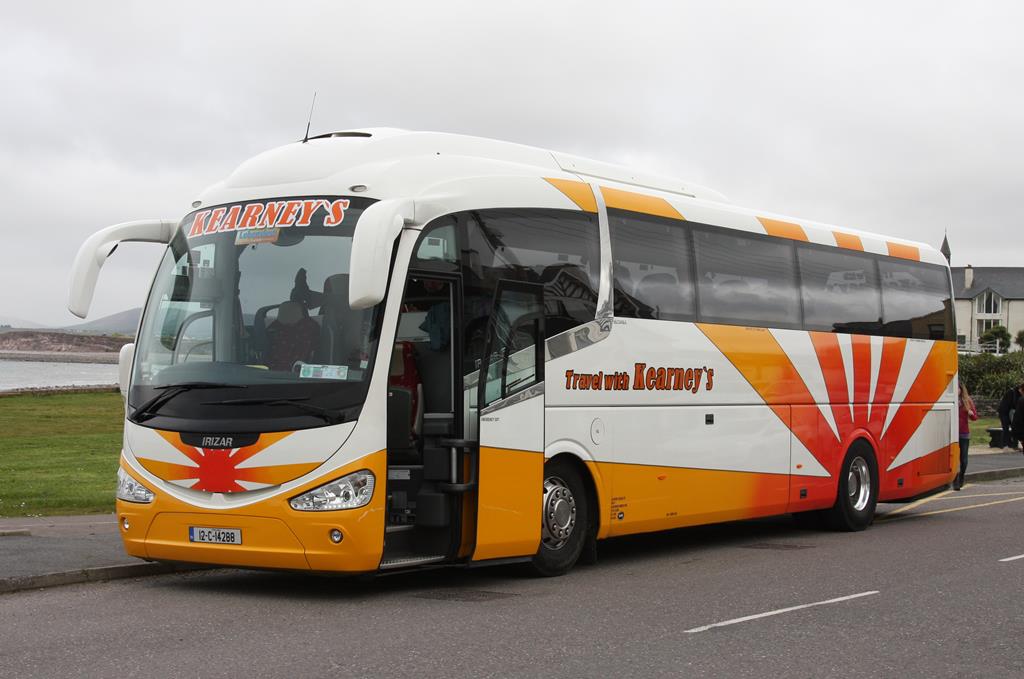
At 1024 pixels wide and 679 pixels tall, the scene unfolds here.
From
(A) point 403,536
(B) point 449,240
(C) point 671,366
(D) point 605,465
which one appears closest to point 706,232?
(C) point 671,366

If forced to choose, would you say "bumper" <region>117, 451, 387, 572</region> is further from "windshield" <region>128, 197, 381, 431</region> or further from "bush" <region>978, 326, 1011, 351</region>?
"bush" <region>978, 326, 1011, 351</region>

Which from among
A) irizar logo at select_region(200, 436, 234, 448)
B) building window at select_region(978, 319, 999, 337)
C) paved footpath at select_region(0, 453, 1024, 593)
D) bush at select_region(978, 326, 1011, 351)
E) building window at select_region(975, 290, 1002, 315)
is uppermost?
building window at select_region(975, 290, 1002, 315)

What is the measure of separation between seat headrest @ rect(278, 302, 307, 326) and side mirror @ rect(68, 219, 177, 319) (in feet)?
5.34

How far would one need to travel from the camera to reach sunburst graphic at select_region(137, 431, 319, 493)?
32.7ft

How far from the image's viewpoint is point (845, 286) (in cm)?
1673

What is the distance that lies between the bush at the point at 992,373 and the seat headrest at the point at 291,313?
4784cm

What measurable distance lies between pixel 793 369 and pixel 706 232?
2.26m

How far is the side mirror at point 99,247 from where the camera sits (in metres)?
10.7

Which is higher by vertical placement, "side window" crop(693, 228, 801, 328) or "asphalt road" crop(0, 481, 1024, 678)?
"side window" crop(693, 228, 801, 328)

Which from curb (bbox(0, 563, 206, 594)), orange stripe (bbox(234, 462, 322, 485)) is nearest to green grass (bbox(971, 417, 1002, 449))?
curb (bbox(0, 563, 206, 594))

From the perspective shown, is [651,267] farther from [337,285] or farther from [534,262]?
[337,285]

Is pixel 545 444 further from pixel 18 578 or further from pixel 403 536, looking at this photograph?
pixel 18 578

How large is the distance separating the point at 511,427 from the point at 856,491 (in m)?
7.53

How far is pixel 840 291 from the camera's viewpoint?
654 inches
